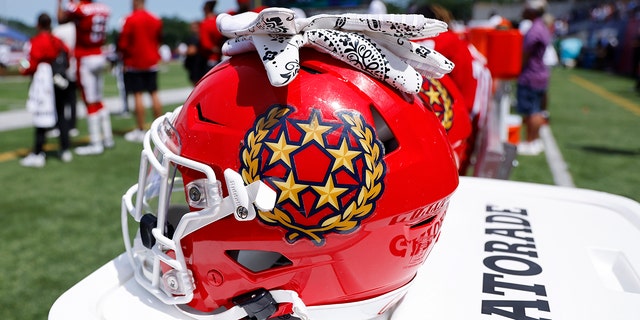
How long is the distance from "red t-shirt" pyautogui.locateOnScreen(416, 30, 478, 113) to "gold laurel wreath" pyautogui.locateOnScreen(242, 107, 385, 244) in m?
1.26

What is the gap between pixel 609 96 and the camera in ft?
39.4

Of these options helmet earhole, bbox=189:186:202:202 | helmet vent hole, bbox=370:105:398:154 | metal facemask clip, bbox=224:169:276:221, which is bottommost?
helmet earhole, bbox=189:186:202:202

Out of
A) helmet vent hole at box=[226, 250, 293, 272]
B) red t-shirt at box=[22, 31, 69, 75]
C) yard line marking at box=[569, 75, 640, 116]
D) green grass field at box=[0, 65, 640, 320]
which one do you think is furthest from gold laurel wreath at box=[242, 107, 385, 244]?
yard line marking at box=[569, 75, 640, 116]

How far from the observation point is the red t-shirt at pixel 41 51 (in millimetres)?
4840

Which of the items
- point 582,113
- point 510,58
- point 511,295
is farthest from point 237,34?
point 582,113

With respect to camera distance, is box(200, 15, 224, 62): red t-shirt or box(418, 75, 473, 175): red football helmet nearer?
box(418, 75, 473, 175): red football helmet

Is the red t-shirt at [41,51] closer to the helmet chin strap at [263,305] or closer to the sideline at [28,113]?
the sideline at [28,113]

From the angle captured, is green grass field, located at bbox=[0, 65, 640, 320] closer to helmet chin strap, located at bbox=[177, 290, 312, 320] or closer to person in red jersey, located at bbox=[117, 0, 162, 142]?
person in red jersey, located at bbox=[117, 0, 162, 142]

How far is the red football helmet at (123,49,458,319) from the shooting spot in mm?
1093

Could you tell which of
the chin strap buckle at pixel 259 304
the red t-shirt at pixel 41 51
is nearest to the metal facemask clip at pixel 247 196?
the chin strap buckle at pixel 259 304

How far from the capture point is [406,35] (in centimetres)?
119

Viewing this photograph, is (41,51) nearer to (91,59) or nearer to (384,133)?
(91,59)

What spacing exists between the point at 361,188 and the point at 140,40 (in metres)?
5.36

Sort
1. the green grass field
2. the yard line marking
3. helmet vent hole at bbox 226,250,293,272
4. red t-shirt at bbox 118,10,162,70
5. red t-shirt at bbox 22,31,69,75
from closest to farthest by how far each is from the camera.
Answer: helmet vent hole at bbox 226,250,293,272
the green grass field
red t-shirt at bbox 22,31,69,75
red t-shirt at bbox 118,10,162,70
the yard line marking
